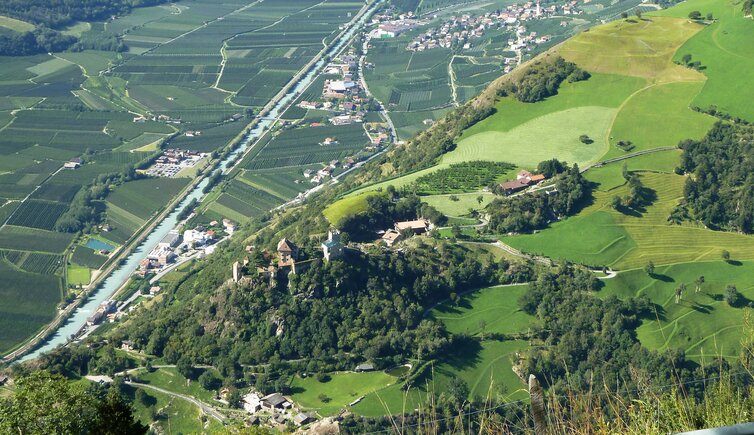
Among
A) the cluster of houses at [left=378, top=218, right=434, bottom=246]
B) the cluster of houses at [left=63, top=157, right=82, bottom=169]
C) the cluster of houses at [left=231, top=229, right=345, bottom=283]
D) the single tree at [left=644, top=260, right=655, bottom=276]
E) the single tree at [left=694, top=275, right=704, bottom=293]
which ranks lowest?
the cluster of houses at [left=63, top=157, right=82, bottom=169]

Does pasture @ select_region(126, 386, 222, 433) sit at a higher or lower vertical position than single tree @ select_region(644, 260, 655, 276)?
higher

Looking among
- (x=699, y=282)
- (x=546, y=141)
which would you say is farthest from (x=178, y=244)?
(x=699, y=282)

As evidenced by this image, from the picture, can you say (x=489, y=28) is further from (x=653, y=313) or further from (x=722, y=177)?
(x=653, y=313)

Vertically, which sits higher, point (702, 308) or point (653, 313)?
point (653, 313)

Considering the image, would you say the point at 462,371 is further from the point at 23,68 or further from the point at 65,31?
the point at 65,31

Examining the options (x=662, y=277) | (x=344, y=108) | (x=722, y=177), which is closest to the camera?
(x=662, y=277)

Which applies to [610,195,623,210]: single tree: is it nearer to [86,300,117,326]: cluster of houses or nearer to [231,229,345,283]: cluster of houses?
[231,229,345,283]: cluster of houses

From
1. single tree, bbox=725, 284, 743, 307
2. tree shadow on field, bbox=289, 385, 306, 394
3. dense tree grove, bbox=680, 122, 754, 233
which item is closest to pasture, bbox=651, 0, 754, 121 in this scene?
dense tree grove, bbox=680, 122, 754, 233
